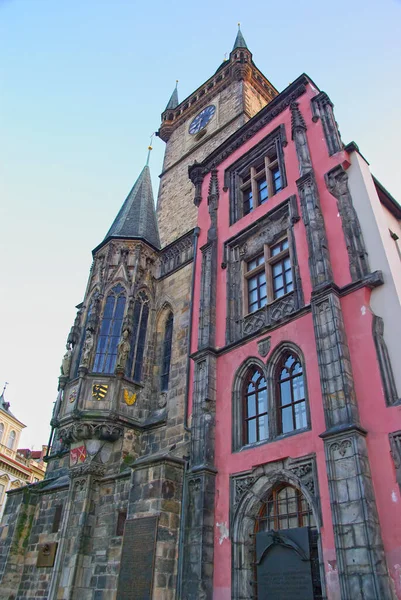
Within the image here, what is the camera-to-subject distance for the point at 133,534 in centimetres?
1050

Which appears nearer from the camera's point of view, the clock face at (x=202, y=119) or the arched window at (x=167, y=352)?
the arched window at (x=167, y=352)

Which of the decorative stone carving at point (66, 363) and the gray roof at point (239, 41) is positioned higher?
the gray roof at point (239, 41)

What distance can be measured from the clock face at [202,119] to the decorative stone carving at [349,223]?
49.1ft

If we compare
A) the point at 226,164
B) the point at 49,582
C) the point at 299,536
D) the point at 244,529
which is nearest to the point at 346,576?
the point at 299,536

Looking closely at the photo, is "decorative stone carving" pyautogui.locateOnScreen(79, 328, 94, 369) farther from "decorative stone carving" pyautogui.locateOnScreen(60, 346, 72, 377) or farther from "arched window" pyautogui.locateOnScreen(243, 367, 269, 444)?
"arched window" pyautogui.locateOnScreen(243, 367, 269, 444)

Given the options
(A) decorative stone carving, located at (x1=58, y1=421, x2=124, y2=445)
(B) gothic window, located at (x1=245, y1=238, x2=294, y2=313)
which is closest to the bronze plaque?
(A) decorative stone carving, located at (x1=58, y1=421, x2=124, y2=445)

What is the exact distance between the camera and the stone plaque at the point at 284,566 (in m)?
8.36

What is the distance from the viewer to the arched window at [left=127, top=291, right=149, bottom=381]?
15.2 metres

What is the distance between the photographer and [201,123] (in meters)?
26.1

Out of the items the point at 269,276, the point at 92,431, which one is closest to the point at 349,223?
the point at 269,276

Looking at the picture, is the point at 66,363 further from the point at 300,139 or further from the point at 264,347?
the point at 300,139

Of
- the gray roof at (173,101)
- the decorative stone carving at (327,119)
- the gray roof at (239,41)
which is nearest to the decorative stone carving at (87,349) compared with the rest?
the decorative stone carving at (327,119)

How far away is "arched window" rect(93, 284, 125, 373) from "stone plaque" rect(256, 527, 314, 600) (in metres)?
7.26

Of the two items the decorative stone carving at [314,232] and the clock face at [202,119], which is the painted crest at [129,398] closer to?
the decorative stone carving at [314,232]
